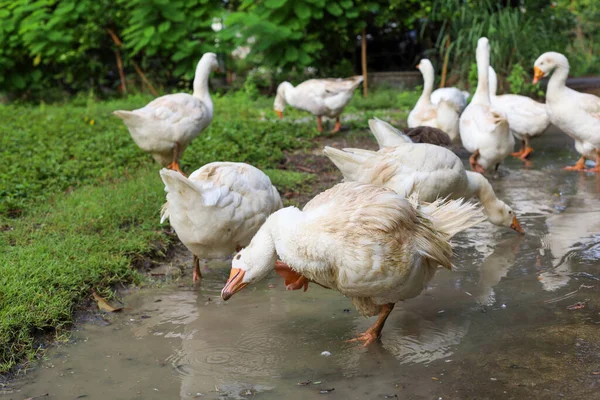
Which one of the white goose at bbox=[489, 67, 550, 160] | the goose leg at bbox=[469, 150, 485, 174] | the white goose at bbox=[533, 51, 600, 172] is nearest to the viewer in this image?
the goose leg at bbox=[469, 150, 485, 174]

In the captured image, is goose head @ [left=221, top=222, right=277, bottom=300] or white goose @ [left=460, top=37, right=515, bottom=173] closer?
goose head @ [left=221, top=222, right=277, bottom=300]

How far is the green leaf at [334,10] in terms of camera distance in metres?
13.9

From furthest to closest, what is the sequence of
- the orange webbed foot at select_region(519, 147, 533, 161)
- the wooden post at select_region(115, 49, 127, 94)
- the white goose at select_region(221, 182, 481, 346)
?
the wooden post at select_region(115, 49, 127, 94), the orange webbed foot at select_region(519, 147, 533, 161), the white goose at select_region(221, 182, 481, 346)

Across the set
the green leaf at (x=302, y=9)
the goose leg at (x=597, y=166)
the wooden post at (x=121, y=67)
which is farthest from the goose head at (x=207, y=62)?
the wooden post at (x=121, y=67)

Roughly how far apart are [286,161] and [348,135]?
6.82ft

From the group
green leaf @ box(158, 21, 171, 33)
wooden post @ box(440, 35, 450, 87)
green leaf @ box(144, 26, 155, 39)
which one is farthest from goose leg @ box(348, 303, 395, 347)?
green leaf @ box(158, 21, 171, 33)

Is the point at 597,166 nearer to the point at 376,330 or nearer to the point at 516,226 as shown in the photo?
the point at 516,226

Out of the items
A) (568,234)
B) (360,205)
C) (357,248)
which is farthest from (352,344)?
(568,234)

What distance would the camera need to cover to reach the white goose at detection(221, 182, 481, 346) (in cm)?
356

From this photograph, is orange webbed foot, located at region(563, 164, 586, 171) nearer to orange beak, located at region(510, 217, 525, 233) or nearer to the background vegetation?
orange beak, located at region(510, 217, 525, 233)

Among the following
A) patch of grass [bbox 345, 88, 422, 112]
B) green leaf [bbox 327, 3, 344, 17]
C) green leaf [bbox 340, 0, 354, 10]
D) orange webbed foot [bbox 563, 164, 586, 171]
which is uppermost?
green leaf [bbox 340, 0, 354, 10]

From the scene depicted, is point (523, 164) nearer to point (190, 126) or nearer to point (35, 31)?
point (190, 126)

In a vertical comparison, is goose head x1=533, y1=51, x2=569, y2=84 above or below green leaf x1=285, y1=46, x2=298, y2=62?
above

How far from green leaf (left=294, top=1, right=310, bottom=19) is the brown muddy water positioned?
30.6ft
